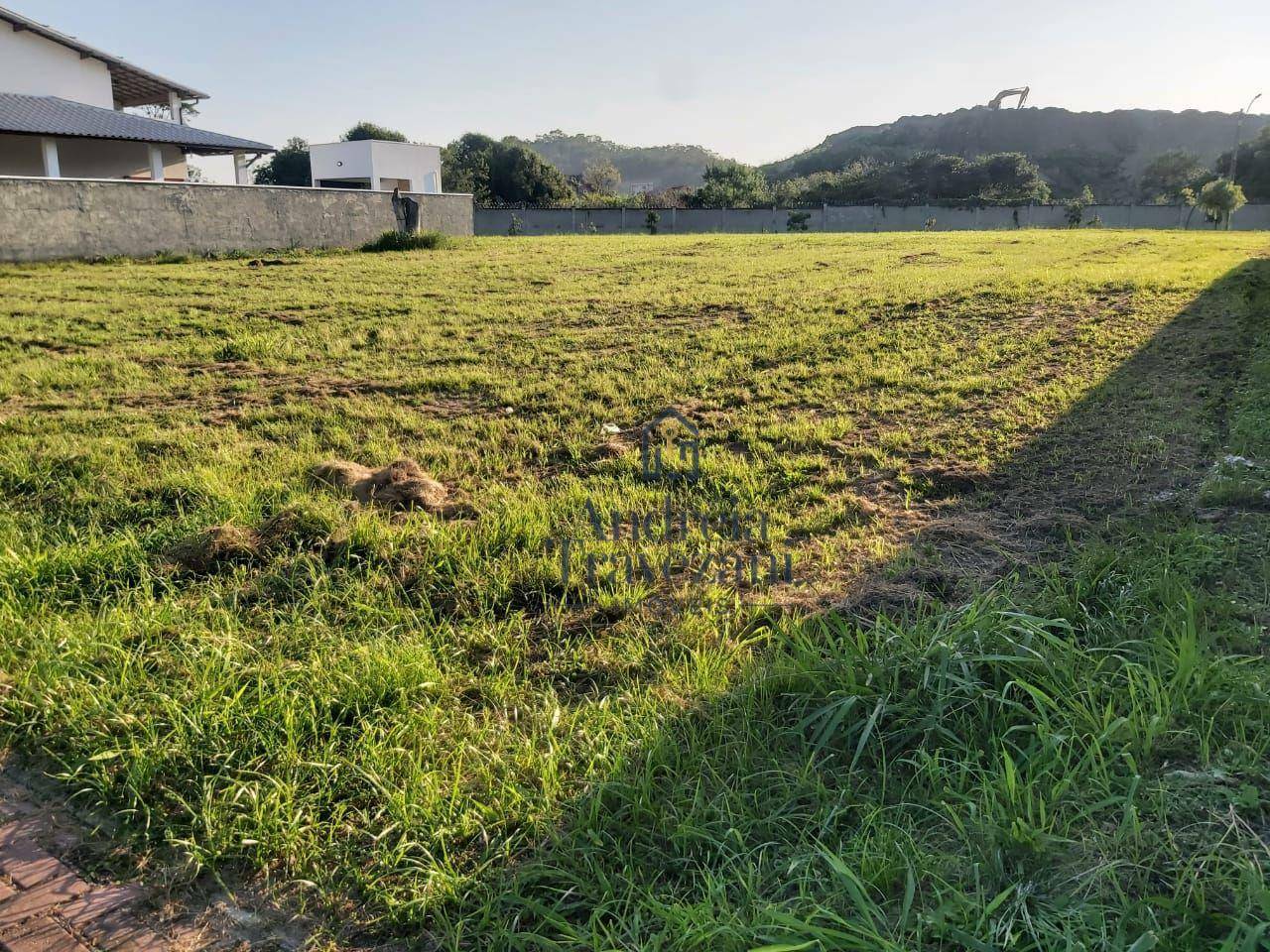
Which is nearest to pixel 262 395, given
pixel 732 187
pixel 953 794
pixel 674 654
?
pixel 674 654

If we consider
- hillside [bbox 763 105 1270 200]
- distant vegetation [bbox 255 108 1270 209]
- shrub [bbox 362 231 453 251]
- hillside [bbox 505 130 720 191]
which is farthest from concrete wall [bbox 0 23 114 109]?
hillside [bbox 505 130 720 191]

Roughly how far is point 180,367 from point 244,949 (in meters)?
5.97

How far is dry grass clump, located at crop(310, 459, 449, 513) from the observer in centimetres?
385

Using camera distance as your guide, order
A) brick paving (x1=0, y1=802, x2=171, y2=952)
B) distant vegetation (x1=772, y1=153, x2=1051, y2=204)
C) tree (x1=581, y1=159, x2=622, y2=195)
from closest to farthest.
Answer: brick paving (x1=0, y1=802, x2=171, y2=952) → distant vegetation (x1=772, y1=153, x2=1051, y2=204) → tree (x1=581, y1=159, x2=622, y2=195)

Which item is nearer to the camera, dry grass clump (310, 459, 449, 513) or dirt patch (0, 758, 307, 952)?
dirt patch (0, 758, 307, 952)

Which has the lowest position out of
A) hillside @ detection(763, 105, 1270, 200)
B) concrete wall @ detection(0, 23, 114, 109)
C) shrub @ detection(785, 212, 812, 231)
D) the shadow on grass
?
the shadow on grass

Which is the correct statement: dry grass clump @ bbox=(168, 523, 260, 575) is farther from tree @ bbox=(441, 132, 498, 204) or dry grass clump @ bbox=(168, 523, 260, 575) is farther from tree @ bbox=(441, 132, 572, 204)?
tree @ bbox=(441, 132, 572, 204)

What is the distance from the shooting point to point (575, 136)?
460 feet

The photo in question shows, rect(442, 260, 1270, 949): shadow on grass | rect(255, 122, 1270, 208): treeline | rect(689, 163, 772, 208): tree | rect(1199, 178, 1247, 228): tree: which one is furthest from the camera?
rect(255, 122, 1270, 208): treeline

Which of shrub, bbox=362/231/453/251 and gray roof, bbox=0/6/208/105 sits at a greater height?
gray roof, bbox=0/6/208/105

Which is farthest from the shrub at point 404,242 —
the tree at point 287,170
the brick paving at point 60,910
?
the tree at point 287,170

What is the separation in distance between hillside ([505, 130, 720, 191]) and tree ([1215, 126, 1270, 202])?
7789 centimetres

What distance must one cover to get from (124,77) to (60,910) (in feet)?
108

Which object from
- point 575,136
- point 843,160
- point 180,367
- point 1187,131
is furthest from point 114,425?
point 575,136
